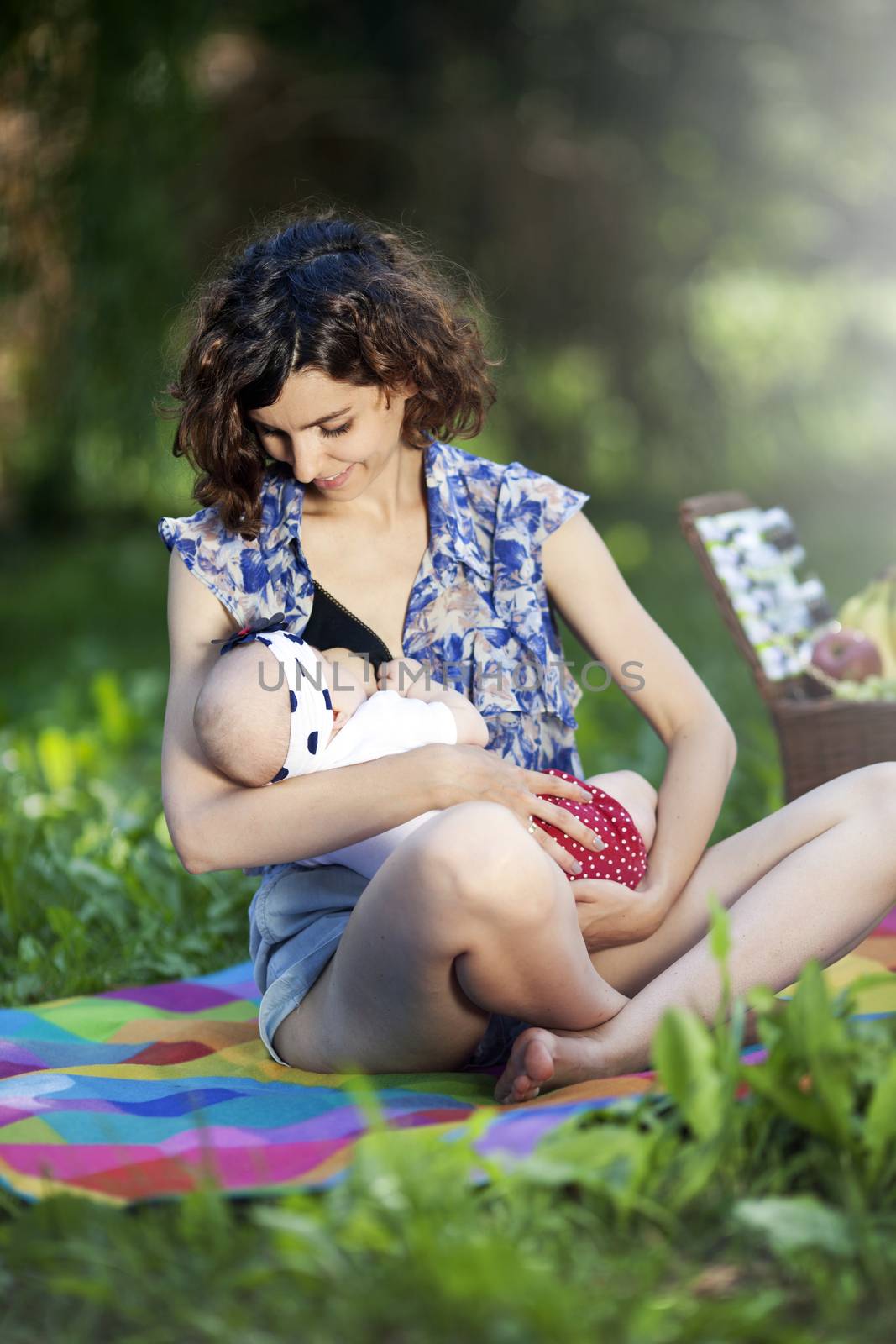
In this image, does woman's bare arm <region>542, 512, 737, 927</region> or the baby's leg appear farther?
woman's bare arm <region>542, 512, 737, 927</region>

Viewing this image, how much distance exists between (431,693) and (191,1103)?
27.3 inches

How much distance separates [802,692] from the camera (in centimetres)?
323

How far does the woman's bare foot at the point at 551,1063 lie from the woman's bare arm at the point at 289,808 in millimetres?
358

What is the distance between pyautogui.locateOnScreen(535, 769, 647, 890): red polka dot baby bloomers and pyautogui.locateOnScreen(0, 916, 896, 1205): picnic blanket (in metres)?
0.32

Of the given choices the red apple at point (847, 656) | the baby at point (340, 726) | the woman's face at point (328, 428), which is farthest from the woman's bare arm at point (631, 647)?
the red apple at point (847, 656)

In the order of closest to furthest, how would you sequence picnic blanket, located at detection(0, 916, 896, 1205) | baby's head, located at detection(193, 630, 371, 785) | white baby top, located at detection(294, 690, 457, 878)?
picnic blanket, located at detection(0, 916, 896, 1205) < baby's head, located at detection(193, 630, 371, 785) < white baby top, located at detection(294, 690, 457, 878)

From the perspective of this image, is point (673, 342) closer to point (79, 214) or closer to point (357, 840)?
point (79, 214)

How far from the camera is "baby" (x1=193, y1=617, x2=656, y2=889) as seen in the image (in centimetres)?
202

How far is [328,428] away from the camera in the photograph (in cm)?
215

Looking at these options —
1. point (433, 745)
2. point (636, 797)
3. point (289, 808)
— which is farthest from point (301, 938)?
point (636, 797)

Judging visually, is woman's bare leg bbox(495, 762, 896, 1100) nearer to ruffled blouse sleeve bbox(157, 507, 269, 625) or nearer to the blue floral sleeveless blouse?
the blue floral sleeveless blouse

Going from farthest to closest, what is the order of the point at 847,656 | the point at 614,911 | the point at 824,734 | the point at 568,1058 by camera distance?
the point at 847,656 < the point at 824,734 < the point at 614,911 < the point at 568,1058

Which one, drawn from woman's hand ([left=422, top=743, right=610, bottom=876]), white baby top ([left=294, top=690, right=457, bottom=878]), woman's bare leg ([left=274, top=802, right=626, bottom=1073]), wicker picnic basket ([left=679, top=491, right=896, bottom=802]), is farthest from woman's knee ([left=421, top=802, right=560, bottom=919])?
wicker picnic basket ([left=679, top=491, right=896, bottom=802])

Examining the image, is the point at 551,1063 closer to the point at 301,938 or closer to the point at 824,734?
the point at 301,938
